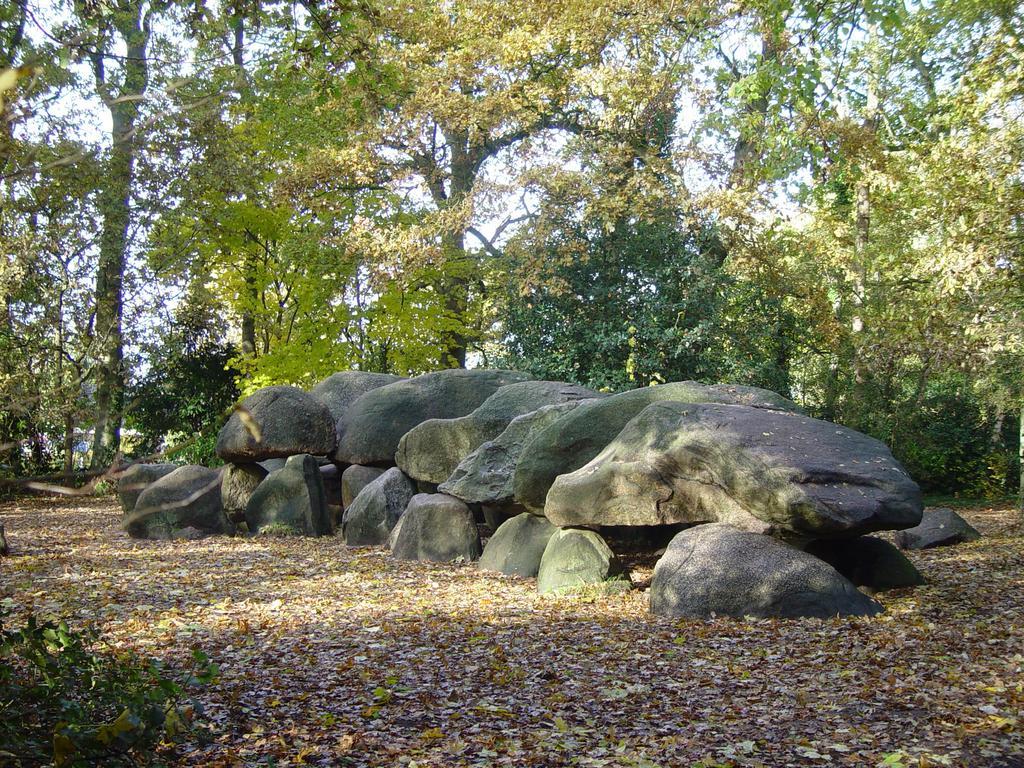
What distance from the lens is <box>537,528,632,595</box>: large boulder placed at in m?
8.31

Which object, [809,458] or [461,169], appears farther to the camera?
[461,169]

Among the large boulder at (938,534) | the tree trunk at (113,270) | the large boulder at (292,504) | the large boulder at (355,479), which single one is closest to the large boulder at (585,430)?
the large boulder at (938,534)

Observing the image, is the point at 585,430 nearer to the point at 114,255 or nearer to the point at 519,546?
the point at 519,546

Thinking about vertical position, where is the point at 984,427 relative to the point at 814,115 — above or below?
below

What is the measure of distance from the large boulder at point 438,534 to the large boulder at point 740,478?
178cm

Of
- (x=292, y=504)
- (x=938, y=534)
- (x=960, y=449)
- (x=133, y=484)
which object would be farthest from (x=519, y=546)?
(x=960, y=449)

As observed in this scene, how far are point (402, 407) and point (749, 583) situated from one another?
676 cm

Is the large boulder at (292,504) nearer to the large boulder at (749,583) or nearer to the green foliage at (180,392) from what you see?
the large boulder at (749,583)

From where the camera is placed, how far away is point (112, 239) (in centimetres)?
1712

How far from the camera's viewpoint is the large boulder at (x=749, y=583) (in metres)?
7.02

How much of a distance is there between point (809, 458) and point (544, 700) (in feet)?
12.0

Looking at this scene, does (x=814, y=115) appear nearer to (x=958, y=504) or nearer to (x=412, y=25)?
(x=958, y=504)

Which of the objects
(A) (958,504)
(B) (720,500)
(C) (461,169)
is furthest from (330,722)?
(C) (461,169)

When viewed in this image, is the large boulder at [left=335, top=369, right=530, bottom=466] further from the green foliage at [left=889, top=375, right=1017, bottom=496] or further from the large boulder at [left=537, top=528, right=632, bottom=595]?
the green foliage at [left=889, top=375, right=1017, bottom=496]
